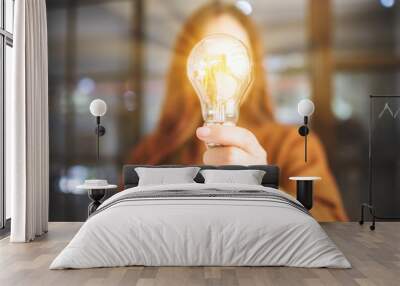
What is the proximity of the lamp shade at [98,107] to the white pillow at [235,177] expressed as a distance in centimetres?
151

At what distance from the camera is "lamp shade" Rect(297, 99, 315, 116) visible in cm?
688

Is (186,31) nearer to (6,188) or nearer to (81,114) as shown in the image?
(81,114)

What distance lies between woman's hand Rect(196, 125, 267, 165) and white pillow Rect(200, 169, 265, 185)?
49 centimetres

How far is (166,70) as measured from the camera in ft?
23.8

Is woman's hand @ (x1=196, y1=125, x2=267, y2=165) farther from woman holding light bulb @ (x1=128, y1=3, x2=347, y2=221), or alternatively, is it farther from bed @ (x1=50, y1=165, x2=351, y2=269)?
bed @ (x1=50, y1=165, x2=351, y2=269)

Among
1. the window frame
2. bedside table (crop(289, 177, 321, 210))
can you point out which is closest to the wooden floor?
the window frame

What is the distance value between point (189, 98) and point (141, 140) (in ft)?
2.64

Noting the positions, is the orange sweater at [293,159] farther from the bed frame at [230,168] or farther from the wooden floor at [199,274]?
the wooden floor at [199,274]

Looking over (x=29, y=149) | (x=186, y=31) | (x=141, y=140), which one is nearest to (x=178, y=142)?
(x=141, y=140)

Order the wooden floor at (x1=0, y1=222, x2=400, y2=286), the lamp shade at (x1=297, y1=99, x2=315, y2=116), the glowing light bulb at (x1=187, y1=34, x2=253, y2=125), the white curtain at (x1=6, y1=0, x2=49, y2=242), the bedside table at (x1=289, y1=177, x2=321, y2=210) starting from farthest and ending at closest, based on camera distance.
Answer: the glowing light bulb at (x1=187, y1=34, x2=253, y2=125) → the lamp shade at (x1=297, y1=99, x2=315, y2=116) → the bedside table at (x1=289, y1=177, x2=321, y2=210) → the white curtain at (x1=6, y1=0, x2=49, y2=242) → the wooden floor at (x1=0, y1=222, x2=400, y2=286)

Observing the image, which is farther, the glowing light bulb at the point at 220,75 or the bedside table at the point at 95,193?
the glowing light bulb at the point at 220,75

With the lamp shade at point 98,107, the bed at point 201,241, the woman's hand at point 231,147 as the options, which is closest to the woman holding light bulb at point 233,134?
the woman's hand at point 231,147

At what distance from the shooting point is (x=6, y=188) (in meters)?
6.63

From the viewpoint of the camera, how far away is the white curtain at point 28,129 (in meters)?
5.74
